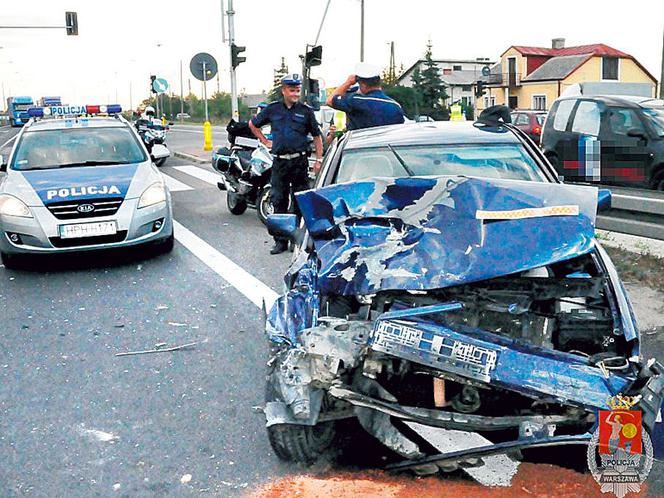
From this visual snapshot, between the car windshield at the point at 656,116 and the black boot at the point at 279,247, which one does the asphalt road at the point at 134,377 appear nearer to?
the black boot at the point at 279,247

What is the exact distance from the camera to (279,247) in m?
8.70

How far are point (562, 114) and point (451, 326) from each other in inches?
394

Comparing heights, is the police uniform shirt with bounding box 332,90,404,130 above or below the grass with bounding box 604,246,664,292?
above

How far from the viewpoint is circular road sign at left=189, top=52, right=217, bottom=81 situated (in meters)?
20.5

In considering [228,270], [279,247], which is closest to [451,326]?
[228,270]

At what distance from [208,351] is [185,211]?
7.03 meters

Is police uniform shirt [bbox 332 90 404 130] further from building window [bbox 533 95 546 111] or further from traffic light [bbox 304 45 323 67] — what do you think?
building window [bbox 533 95 546 111]

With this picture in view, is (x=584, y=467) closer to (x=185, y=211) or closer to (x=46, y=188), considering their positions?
(x=46, y=188)

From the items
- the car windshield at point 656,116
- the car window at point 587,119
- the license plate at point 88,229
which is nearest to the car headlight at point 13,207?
the license plate at point 88,229

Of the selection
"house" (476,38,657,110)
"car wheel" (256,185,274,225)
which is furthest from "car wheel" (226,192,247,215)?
"house" (476,38,657,110)

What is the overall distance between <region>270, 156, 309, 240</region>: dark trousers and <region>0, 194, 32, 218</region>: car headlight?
2.68 meters

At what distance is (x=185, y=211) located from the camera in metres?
12.2

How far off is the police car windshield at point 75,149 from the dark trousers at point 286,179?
1.61 metres

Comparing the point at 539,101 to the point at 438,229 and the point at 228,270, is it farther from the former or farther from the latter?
the point at 438,229
